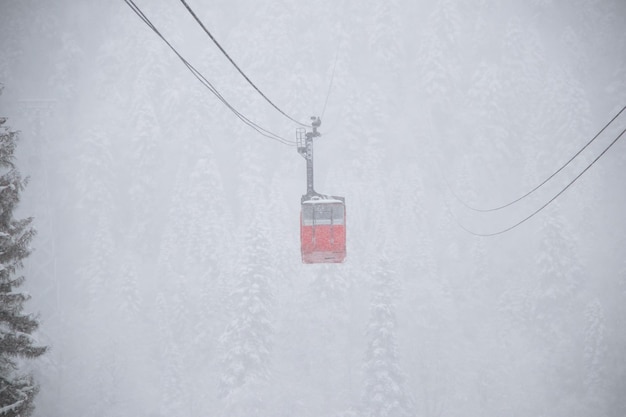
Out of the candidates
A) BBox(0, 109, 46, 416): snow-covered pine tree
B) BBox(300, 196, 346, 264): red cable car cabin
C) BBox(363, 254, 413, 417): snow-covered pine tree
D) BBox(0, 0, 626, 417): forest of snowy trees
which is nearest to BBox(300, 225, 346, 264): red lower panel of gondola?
BBox(300, 196, 346, 264): red cable car cabin

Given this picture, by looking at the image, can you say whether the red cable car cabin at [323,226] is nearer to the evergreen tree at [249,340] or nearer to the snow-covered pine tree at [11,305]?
the snow-covered pine tree at [11,305]

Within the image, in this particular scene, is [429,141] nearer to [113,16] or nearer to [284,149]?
[284,149]

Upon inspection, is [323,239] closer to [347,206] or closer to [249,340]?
[249,340]

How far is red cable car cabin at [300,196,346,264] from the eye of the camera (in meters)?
14.6

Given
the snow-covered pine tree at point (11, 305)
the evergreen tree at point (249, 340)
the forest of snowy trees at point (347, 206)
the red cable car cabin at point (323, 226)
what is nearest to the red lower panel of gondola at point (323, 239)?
the red cable car cabin at point (323, 226)

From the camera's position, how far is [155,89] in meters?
101

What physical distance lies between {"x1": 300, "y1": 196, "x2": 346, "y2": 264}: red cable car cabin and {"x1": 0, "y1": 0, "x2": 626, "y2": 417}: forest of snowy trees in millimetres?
25564

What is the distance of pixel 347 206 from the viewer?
232ft

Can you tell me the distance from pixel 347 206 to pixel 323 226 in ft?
184

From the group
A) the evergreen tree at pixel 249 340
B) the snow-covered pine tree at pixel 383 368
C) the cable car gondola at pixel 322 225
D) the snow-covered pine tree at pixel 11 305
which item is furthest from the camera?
the evergreen tree at pixel 249 340

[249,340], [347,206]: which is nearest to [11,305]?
[249,340]

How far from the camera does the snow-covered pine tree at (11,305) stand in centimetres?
1214

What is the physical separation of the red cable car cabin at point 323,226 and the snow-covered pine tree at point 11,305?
785 centimetres

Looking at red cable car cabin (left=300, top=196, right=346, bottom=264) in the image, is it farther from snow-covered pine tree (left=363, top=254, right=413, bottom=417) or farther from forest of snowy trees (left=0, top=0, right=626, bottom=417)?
forest of snowy trees (left=0, top=0, right=626, bottom=417)
